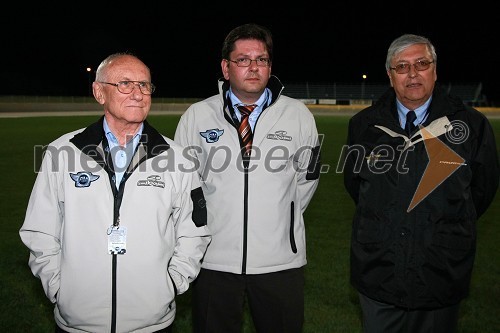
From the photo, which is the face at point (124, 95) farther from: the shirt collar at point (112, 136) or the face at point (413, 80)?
the face at point (413, 80)

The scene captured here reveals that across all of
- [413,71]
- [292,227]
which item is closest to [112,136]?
[292,227]

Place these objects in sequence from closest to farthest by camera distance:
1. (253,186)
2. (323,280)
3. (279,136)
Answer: (253,186) → (279,136) → (323,280)

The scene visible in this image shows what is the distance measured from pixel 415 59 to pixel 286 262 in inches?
58.1

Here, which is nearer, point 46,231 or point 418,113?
point 46,231

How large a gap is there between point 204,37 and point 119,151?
244ft

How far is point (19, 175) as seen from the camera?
38.9 feet

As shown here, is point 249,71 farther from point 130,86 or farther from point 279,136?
point 130,86

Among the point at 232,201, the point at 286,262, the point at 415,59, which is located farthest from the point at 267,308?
the point at 415,59

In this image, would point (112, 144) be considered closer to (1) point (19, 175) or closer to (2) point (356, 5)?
(1) point (19, 175)

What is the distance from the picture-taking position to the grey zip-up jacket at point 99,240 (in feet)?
9.03

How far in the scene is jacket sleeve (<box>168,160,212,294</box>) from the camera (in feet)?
9.53

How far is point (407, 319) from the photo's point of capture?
126 inches

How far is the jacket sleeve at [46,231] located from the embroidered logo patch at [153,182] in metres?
0.42

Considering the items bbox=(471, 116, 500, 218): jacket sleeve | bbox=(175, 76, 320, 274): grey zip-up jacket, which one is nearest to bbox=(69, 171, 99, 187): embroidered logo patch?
bbox=(175, 76, 320, 274): grey zip-up jacket
